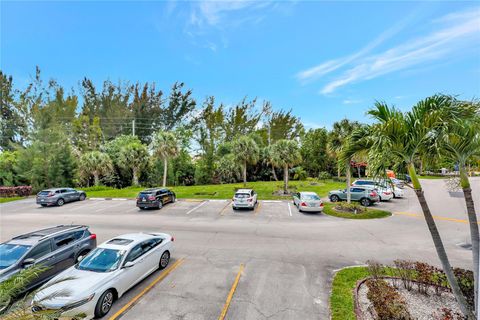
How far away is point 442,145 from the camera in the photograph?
5.54 meters

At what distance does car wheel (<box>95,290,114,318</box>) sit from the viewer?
243 inches

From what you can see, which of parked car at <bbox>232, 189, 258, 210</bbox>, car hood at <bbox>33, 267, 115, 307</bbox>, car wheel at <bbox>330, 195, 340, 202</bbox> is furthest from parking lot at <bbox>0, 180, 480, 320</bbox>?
car wheel at <bbox>330, 195, 340, 202</bbox>

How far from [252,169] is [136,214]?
23.0 metres

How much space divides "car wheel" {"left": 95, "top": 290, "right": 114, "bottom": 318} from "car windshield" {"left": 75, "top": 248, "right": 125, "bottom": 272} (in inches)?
26.3

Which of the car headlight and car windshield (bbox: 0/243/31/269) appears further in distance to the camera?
car windshield (bbox: 0/243/31/269)

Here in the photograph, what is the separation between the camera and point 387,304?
5.55 meters

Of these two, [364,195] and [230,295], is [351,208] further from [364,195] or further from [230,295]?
[230,295]

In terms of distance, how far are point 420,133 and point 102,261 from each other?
9131mm

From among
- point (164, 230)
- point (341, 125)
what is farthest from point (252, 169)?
point (164, 230)

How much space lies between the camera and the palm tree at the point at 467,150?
16.8ft

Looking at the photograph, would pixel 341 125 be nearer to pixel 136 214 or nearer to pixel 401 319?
pixel 401 319

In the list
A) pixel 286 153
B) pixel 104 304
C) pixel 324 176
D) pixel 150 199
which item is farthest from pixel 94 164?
pixel 324 176

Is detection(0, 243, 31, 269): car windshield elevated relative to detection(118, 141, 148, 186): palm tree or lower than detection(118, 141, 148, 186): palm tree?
lower

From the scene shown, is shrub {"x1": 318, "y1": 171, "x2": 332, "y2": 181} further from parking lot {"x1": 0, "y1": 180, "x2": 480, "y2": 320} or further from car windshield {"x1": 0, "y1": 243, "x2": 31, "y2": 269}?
car windshield {"x1": 0, "y1": 243, "x2": 31, "y2": 269}
